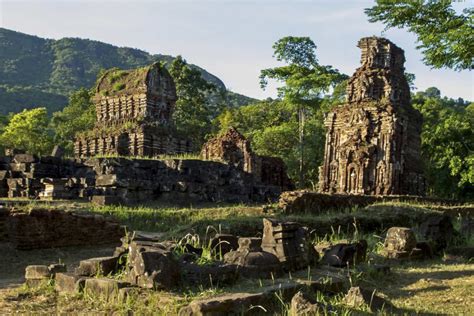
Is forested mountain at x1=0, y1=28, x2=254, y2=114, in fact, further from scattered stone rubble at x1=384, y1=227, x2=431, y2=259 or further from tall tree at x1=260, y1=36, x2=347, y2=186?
scattered stone rubble at x1=384, y1=227, x2=431, y2=259

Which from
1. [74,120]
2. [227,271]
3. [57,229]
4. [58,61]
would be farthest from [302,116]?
[58,61]

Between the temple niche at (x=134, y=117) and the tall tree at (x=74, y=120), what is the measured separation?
41.4ft

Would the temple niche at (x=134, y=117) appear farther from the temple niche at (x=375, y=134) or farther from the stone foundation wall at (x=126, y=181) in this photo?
the temple niche at (x=375, y=134)

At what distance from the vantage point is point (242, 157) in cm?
2508

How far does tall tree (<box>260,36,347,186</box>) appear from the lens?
125 feet

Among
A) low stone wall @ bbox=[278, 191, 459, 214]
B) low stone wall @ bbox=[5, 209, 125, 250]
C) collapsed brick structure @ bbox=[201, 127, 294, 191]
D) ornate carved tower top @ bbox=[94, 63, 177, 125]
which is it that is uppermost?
ornate carved tower top @ bbox=[94, 63, 177, 125]

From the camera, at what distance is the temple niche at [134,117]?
26.7m

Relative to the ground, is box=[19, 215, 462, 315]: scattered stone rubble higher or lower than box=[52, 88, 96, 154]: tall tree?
lower

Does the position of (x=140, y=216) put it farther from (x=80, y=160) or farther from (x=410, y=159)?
(x=410, y=159)

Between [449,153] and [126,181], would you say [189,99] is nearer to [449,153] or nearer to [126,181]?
[449,153]

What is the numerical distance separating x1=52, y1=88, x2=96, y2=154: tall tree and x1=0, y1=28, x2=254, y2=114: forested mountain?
3415 cm

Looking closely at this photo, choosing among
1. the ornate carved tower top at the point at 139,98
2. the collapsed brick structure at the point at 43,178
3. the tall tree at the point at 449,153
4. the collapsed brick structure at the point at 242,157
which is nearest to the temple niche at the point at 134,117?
the ornate carved tower top at the point at 139,98

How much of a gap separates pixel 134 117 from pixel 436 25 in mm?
18801

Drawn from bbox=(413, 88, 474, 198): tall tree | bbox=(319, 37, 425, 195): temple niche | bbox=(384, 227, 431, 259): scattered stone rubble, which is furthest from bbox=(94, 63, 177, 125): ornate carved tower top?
bbox=(384, 227, 431, 259): scattered stone rubble
